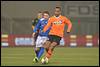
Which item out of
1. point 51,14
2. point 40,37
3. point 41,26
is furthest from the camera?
point 51,14

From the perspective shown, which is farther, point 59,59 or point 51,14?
point 51,14

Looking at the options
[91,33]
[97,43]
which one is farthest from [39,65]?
[91,33]

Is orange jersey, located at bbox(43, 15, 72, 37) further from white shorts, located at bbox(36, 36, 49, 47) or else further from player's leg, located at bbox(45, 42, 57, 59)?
white shorts, located at bbox(36, 36, 49, 47)

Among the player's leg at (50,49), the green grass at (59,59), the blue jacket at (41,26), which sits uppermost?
the blue jacket at (41,26)

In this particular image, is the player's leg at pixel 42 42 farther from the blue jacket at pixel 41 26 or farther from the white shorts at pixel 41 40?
the blue jacket at pixel 41 26

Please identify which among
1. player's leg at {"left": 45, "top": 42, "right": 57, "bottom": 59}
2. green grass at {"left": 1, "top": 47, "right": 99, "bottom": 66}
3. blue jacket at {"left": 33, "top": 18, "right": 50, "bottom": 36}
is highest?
blue jacket at {"left": 33, "top": 18, "right": 50, "bottom": 36}

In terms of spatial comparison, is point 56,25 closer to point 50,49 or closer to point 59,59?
point 50,49

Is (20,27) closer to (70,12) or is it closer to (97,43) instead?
(70,12)

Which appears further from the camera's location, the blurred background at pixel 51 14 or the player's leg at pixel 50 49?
the blurred background at pixel 51 14

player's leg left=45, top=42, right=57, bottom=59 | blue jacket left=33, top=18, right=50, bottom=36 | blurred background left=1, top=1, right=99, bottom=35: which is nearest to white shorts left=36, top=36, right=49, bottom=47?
blue jacket left=33, top=18, right=50, bottom=36

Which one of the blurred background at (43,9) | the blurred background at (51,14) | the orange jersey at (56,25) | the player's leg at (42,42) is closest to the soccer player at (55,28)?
the orange jersey at (56,25)

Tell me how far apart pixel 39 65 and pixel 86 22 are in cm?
1792

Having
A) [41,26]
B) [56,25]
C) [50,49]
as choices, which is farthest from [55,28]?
[41,26]

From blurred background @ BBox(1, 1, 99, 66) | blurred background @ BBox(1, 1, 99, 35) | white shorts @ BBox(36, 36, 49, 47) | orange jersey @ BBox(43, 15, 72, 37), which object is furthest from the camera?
blurred background @ BBox(1, 1, 99, 35)
